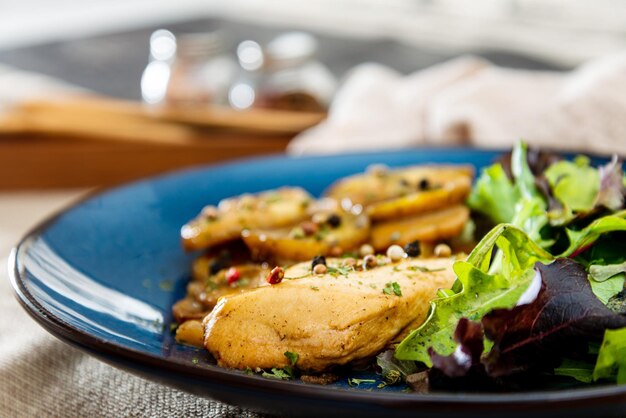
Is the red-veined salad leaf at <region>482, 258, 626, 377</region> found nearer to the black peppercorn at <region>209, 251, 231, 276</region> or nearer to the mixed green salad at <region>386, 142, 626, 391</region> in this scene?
the mixed green salad at <region>386, 142, 626, 391</region>

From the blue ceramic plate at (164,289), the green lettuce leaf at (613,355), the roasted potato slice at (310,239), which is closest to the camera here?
the blue ceramic plate at (164,289)

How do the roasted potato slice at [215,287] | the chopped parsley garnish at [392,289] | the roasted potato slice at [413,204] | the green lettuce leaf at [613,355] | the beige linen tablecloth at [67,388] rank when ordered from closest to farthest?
the green lettuce leaf at [613,355], the chopped parsley garnish at [392,289], the beige linen tablecloth at [67,388], the roasted potato slice at [215,287], the roasted potato slice at [413,204]

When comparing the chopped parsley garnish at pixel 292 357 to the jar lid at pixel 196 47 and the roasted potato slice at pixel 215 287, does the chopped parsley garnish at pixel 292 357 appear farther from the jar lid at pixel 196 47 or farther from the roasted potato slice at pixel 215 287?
the jar lid at pixel 196 47

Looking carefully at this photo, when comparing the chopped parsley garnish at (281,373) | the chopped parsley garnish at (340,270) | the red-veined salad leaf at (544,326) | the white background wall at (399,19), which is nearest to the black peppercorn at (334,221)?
the chopped parsley garnish at (340,270)

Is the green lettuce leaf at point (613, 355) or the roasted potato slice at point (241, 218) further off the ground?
the green lettuce leaf at point (613, 355)

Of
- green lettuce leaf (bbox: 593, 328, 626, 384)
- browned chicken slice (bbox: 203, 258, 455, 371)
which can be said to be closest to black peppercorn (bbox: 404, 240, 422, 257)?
browned chicken slice (bbox: 203, 258, 455, 371)

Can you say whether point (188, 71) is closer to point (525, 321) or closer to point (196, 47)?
point (196, 47)

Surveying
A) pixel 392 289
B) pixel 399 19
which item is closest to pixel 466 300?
pixel 392 289
